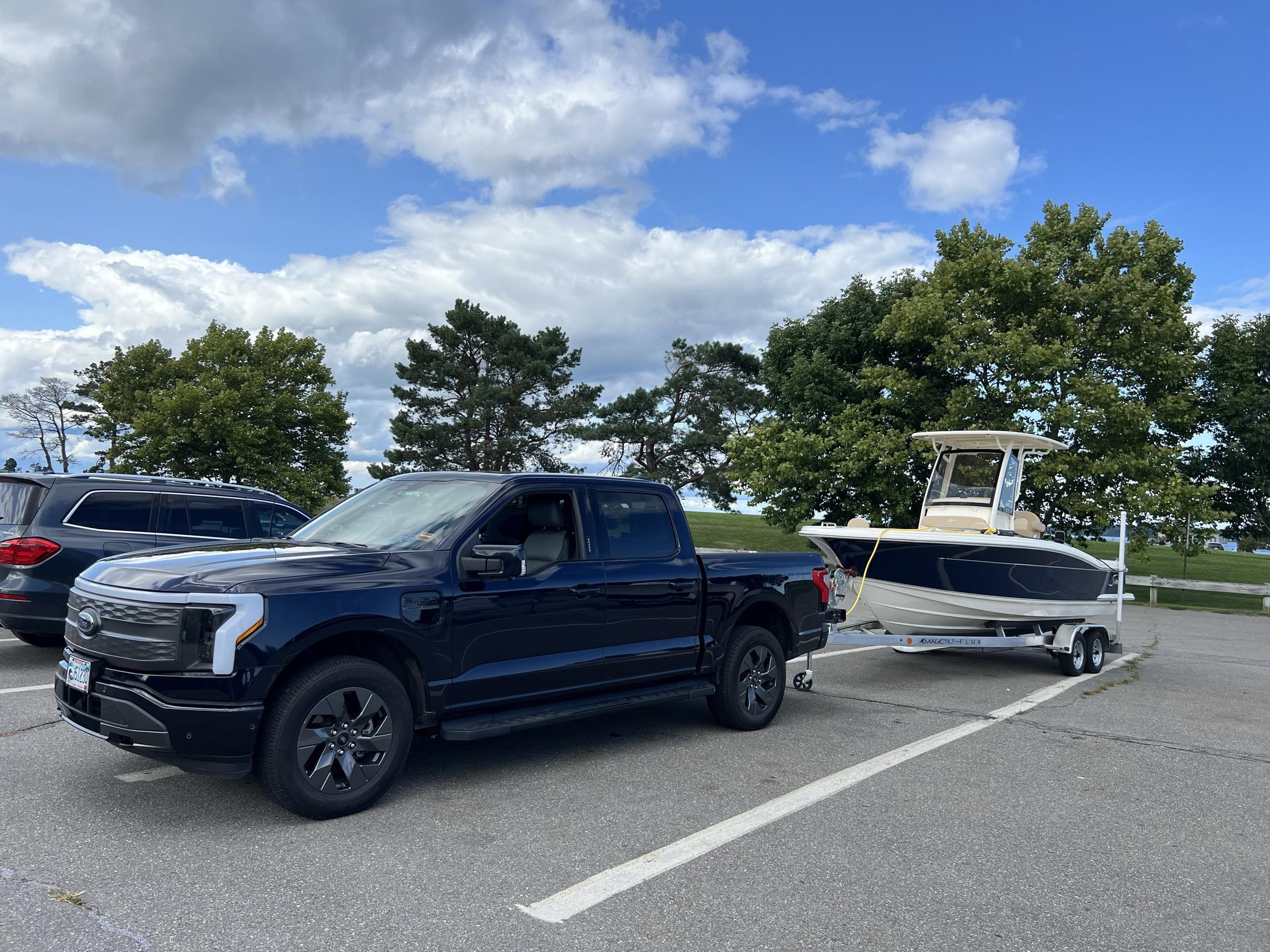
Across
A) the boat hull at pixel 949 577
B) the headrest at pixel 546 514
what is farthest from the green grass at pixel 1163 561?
the headrest at pixel 546 514

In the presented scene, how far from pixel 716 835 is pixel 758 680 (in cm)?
256

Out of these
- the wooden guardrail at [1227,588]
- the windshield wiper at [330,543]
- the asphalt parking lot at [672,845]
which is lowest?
the asphalt parking lot at [672,845]

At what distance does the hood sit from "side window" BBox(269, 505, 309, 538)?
17.1 ft

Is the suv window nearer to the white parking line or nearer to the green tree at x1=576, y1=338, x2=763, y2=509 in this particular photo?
the white parking line

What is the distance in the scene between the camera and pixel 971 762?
6.41 metres

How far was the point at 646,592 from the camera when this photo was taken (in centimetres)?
633

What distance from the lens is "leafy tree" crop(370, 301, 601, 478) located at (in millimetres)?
44375

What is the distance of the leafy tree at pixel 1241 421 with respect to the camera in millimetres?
27328

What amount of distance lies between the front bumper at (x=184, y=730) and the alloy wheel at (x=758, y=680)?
3.68m

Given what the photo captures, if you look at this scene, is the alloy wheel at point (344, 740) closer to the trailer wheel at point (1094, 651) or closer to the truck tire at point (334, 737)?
the truck tire at point (334, 737)

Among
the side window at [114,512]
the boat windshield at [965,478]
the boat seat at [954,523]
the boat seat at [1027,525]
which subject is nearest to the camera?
the side window at [114,512]

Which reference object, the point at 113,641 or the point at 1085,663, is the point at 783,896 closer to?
the point at 113,641

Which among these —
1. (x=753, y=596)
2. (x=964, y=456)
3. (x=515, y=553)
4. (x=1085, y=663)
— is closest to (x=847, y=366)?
(x=964, y=456)

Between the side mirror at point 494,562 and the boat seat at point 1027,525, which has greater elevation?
the boat seat at point 1027,525
